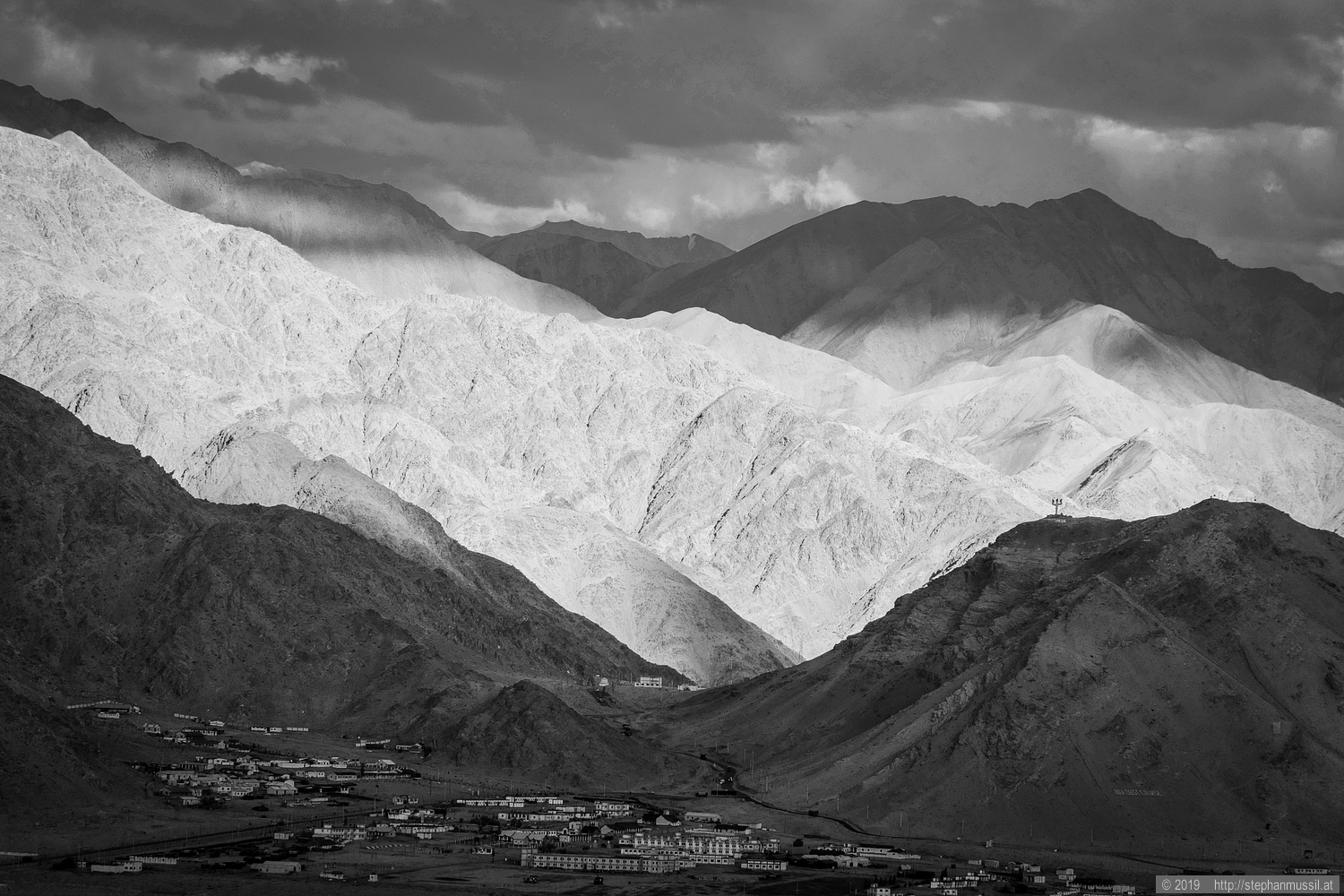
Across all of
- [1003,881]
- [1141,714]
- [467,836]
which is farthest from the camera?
[1141,714]

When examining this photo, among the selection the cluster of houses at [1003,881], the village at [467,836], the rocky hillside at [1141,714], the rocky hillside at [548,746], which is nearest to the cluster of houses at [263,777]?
the village at [467,836]

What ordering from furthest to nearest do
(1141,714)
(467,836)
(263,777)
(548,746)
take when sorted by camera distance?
(548,746), (263,777), (1141,714), (467,836)

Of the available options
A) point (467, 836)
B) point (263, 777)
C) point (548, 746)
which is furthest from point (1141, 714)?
point (263, 777)

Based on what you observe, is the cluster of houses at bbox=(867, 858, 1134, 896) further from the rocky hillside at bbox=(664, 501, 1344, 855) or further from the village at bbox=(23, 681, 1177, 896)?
the rocky hillside at bbox=(664, 501, 1344, 855)

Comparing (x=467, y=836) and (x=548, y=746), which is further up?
(x=548, y=746)

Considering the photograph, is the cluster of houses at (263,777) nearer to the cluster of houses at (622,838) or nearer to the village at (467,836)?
the village at (467,836)

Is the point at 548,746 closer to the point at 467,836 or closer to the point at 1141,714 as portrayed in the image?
the point at 467,836

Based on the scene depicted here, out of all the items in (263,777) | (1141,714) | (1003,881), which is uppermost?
(1141,714)
